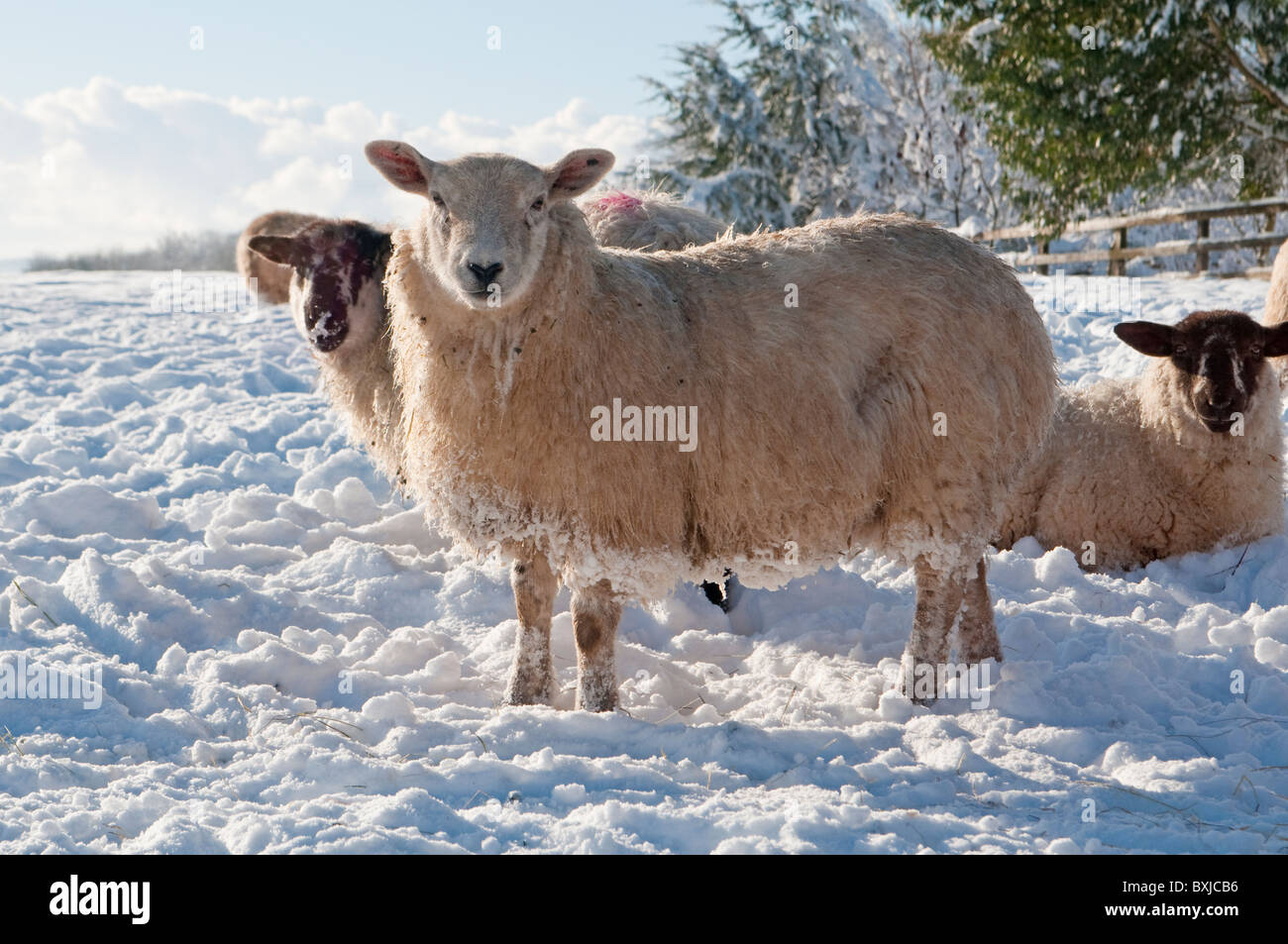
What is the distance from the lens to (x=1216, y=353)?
5.88 m

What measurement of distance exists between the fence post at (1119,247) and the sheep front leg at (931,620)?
15230 millimetres

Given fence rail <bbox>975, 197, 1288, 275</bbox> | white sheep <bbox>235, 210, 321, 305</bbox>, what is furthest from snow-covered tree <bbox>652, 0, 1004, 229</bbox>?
white sheep <bbox>235, 210, 321, 305</bbox>

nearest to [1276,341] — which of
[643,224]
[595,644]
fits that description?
[643,224]

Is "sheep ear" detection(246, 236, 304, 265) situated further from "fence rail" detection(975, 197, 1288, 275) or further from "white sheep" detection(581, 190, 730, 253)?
"fence rail" detection(975, 197, 1288, 275)

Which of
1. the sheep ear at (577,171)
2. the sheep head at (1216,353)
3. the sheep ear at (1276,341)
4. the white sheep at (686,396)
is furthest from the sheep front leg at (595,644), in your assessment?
the sheep ear at (1276,341)

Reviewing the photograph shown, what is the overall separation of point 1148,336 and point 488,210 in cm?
387

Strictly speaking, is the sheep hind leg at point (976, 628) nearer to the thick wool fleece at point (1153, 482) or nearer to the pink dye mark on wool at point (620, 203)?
the thick wool fleece at point (1153, 482)

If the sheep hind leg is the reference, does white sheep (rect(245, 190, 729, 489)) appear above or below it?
above

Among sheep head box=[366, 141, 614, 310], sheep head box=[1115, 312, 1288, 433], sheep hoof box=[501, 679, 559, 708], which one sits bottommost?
sheep hoof box=[501, 679, 559, 708]

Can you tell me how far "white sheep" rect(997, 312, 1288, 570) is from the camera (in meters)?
5.88

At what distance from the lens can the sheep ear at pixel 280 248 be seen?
6.32 m

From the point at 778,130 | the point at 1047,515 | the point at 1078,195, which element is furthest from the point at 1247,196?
the point at 1047,515

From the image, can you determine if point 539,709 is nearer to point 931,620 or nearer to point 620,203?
point 931,620
